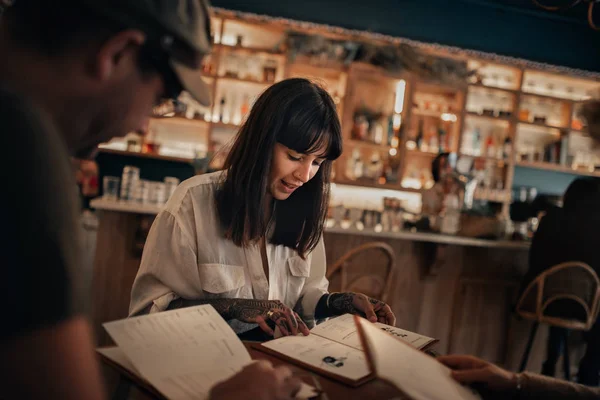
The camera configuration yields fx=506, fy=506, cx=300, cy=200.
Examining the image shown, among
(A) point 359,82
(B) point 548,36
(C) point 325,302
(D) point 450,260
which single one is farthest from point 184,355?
(B) point 548,36

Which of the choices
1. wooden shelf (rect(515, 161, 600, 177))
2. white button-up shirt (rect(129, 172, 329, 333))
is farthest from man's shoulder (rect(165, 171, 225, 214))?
wooden shelf (rect(515, 161, 600, 177))

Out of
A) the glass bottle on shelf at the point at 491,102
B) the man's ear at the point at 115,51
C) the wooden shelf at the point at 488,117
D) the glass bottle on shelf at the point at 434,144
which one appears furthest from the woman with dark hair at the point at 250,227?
the glass bottle on shelf at the point at 491,102

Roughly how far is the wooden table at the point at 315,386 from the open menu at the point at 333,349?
16 millimetres

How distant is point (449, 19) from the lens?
19.0 ft

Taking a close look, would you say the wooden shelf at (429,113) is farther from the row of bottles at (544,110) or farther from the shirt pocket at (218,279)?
the shirt pocket at (218,279)

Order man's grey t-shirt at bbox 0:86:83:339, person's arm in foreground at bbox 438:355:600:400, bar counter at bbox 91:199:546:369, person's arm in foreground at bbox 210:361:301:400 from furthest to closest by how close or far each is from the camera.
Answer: bar counter at bbox 91:199:546:369 → person's arm in foreground at bbox 438:355:600:400 → person's arm in foreground at bbox 210:361:301:400 → man's grey t-shirt at bbox 0:86:83:339

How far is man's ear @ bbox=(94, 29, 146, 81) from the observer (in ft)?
1.91

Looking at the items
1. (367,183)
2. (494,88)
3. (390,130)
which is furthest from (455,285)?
(494,88)

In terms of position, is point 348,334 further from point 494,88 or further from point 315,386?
point 494,88

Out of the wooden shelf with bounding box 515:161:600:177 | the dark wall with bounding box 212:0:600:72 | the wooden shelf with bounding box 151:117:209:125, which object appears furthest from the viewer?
the wooden shelf with bounding box 515:161:600:177

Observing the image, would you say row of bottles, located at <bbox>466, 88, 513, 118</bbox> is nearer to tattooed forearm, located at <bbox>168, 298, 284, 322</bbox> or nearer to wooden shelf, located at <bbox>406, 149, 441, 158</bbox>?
wooden shelf, located at <bbox>406, 149, 441, 158</bbox>

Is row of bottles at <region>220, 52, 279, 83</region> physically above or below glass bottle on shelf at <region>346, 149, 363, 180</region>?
above

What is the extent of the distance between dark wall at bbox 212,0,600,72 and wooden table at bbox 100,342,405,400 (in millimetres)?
4932

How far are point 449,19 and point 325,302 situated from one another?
499 cm
